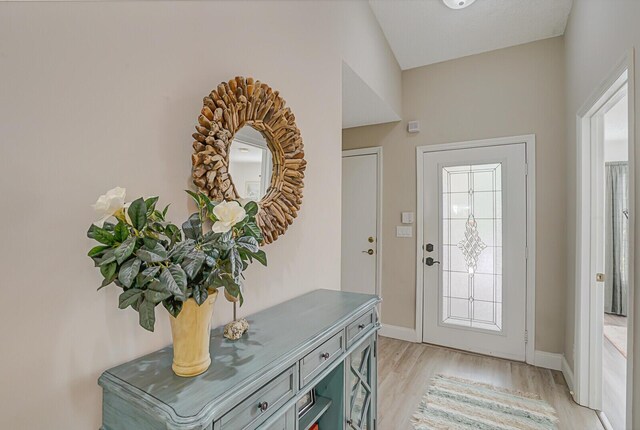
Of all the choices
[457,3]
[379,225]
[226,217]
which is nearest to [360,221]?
[379,225]

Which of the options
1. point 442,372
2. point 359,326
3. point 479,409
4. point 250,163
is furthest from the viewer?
point 442,372

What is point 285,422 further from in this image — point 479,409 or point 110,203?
point 479,409

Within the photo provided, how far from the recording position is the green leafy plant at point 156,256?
75 centimetres

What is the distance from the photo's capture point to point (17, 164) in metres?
0.76

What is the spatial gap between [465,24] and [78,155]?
124 inches

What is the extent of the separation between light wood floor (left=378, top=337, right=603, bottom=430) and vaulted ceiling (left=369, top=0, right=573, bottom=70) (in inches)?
115

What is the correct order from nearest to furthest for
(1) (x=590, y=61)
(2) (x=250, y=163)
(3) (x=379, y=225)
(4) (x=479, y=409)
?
(2) (x=250, y=163) < (1) (x=590, y=61) < (4) (x=479, y=409) < (3) (x=379, y=225)

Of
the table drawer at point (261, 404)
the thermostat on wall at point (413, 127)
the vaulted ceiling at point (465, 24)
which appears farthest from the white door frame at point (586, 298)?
the table drawer at point (261, 404)

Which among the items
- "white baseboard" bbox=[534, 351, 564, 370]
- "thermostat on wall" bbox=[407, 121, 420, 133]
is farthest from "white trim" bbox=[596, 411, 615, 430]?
"thermostat on wall" bbox=[407, 121, 420, 133]

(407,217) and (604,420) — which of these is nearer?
(604,420)

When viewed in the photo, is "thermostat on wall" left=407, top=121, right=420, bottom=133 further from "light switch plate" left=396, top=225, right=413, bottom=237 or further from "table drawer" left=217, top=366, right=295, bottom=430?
"table drawer" left=217, top=366, right=295, bottom=430

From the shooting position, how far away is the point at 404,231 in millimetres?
3494

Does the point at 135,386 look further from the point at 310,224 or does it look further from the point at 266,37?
the point at 266,37

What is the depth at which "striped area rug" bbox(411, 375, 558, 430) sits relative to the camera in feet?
6.80
